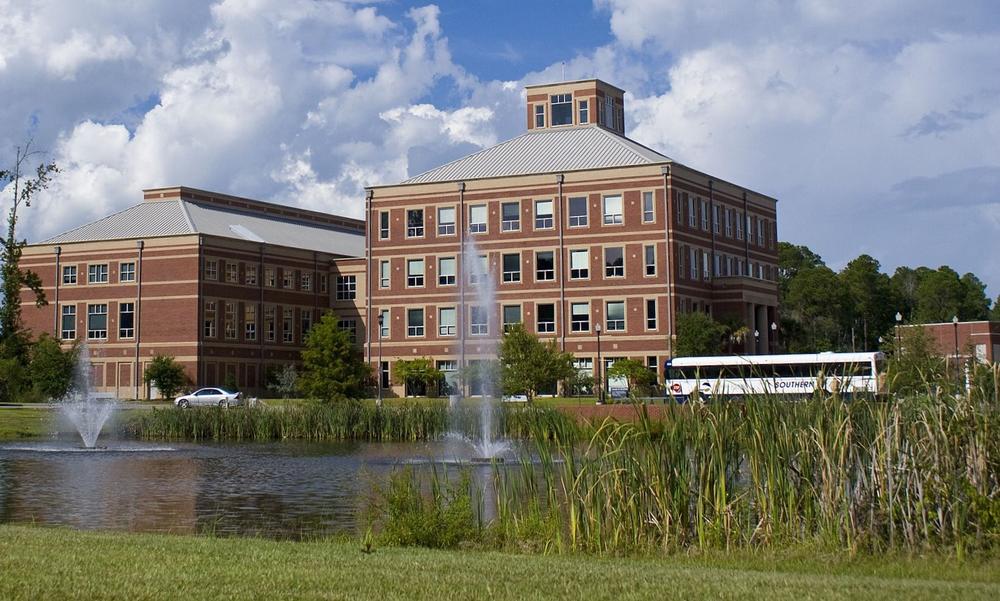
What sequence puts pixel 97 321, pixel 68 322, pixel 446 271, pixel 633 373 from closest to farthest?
pixel 633 373 → pixel 446 271 → pixel 97 321 → pixel 68 322

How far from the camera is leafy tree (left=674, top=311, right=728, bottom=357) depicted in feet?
237

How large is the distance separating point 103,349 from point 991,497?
255ft

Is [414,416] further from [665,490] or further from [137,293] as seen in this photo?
[137,293]

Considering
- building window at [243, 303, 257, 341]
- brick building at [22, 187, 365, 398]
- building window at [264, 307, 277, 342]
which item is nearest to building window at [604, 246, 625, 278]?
brick building at [22, 187, 365, 398]

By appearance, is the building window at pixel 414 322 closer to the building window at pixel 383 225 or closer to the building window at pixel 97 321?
the building window at pixel 383 225

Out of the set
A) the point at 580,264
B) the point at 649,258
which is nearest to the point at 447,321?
the point at 580,264

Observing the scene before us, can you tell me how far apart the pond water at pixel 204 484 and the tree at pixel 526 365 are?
63.6 feet

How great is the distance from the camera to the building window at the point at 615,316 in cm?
7731

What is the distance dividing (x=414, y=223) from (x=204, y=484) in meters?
55.3

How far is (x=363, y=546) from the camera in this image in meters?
15.4

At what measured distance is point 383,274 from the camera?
85125 millimetres

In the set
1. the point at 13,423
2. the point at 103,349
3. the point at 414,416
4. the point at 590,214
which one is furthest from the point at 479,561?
the point at 103,349

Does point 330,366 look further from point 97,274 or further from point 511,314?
point 97,274

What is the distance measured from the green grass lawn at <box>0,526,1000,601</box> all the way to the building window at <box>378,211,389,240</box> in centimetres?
6990
